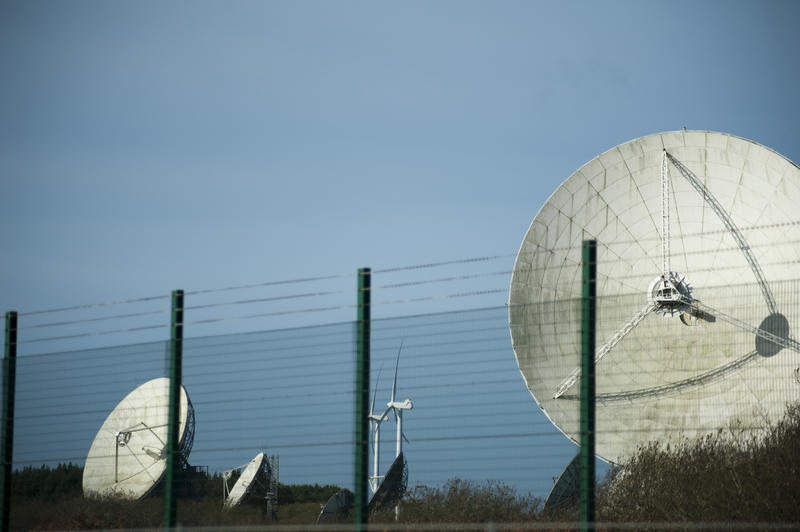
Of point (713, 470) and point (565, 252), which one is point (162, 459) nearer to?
point (565, 252)

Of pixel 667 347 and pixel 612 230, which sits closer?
pixel 667 347

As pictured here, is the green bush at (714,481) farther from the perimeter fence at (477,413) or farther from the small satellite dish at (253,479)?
the small satellite dish at (253,479)

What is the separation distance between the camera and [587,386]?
9.36 m

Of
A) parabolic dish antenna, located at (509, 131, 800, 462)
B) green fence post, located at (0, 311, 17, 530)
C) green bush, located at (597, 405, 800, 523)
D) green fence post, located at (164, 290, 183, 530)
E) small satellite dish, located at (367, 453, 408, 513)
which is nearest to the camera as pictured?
green fence post, located at (164, 290, 183, 530)

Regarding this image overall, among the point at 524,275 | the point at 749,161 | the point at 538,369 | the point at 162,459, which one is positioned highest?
the point at 749,161

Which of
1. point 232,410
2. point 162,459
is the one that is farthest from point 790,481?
point 162,459

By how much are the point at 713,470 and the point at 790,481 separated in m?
2.12

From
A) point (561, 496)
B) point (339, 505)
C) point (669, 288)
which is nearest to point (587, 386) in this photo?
point (561, 496)

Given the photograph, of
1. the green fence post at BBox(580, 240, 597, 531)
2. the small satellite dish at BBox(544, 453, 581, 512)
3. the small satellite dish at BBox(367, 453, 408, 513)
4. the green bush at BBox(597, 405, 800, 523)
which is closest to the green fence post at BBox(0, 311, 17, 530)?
the small satellite dish at BBox(544, 453, 581, 512)

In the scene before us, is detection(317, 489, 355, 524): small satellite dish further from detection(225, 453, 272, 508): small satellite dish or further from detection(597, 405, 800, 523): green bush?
detection(597, 405, 800, 523): green bush

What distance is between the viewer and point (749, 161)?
67.7ft

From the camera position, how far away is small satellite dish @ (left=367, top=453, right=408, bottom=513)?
1009 inches

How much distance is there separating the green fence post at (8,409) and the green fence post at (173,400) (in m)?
2.96

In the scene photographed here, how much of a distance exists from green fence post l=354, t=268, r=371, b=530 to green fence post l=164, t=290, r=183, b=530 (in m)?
2.39
